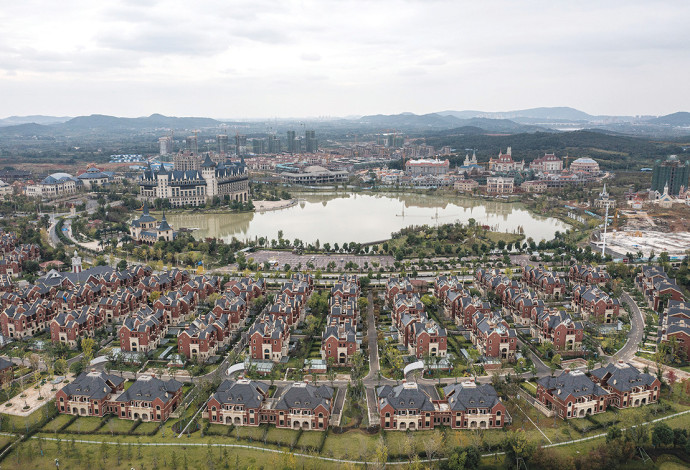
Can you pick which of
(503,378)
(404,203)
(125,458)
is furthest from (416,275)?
(404,203)

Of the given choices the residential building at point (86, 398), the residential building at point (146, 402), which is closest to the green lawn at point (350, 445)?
the residential building at point (146, 402)

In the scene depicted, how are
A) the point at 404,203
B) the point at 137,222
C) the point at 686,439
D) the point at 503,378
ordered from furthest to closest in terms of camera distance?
the point at 404,203
the point at 137,222
the point at 503,378
the point at 686,439

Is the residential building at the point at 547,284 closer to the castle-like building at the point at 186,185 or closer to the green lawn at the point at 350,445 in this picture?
the green lawn at the point at 350,445

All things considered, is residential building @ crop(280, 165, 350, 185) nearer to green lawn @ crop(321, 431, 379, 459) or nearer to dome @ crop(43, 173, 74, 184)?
dome @ crop(43, 173, 74, 184)

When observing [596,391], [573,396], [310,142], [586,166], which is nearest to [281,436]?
[573,396]

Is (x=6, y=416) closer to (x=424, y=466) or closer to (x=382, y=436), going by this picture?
(x=382, y=436)
